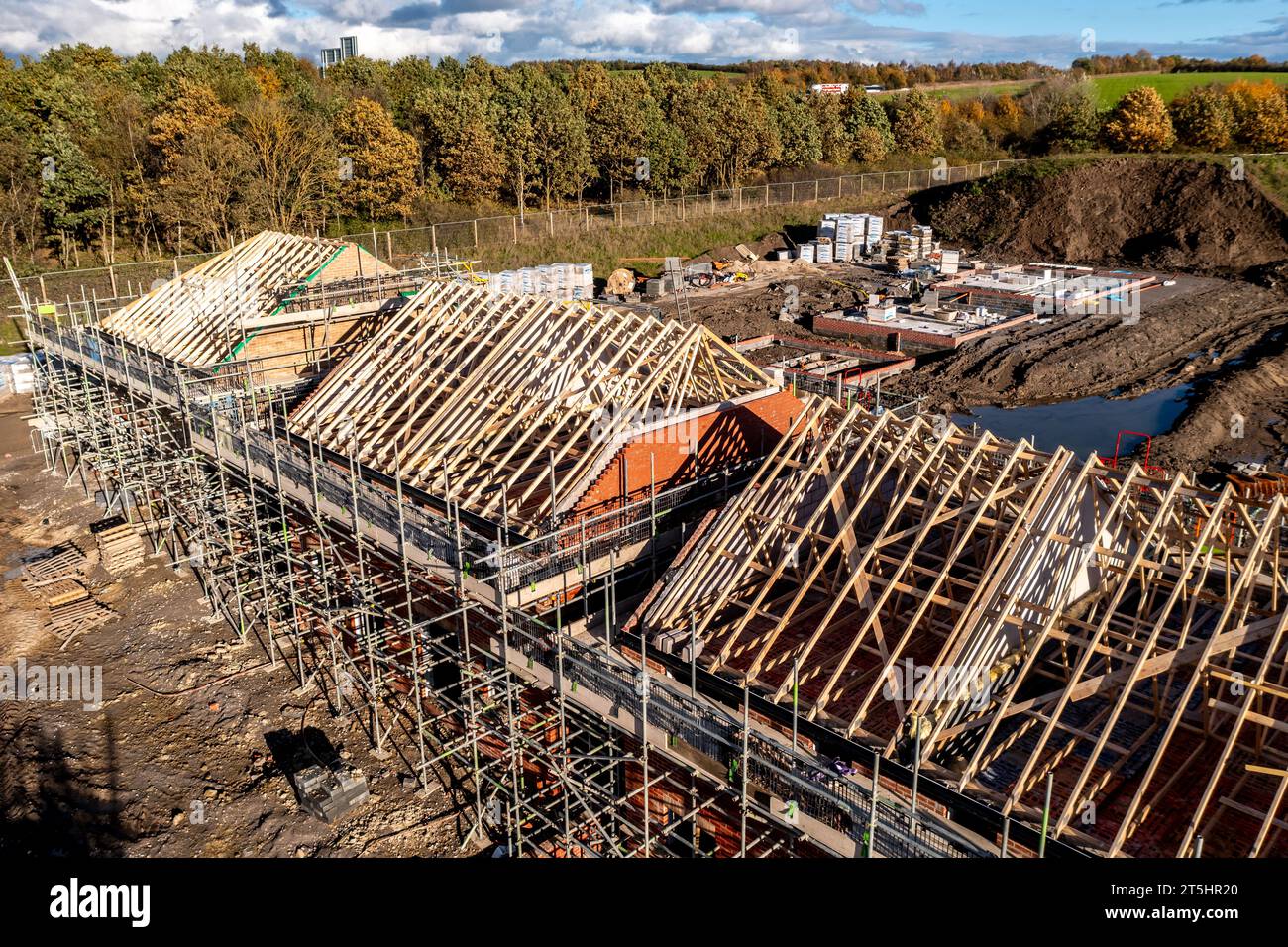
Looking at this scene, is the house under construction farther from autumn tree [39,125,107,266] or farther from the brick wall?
autumn tree [39,125,107,266]

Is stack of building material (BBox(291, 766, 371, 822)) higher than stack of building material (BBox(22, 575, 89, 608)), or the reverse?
stack of building material (BBox(22, 575, 89, 608))

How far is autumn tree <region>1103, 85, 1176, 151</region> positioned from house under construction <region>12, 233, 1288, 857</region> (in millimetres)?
73164

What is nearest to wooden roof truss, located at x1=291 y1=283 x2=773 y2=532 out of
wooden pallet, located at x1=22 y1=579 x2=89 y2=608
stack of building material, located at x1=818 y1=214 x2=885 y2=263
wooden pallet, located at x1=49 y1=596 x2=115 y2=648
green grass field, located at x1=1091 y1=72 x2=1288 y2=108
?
wooden pallet, located at x1=49 y1=596 x2=115 y2=648

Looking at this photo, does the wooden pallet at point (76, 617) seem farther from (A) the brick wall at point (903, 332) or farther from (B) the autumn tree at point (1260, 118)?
(B) the autumn tree at point (1260, 118)

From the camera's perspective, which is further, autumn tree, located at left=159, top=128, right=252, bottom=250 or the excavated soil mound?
the excavated soil mound

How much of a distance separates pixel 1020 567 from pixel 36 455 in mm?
31142

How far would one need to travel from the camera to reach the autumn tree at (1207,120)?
244 ft

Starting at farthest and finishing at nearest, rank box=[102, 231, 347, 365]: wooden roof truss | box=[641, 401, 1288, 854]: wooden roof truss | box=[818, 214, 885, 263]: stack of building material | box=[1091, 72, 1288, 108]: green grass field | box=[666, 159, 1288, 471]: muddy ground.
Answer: box=[1091, 72, 1288, 108]: green grass field < box=[818, 214, 885, 263]: stack of building material < box=[666, 159, 1288, 471]: muddy ground < box=[102, 231, 347, 365]: wooden roof truss < box=[641, 401, 1288, 854]: wooden roof truss

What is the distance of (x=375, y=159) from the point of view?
52.8 m

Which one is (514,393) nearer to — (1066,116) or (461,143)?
(461,143)

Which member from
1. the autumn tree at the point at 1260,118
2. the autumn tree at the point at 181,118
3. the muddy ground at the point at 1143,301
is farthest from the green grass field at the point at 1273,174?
the autumn tree at the point at 181,118

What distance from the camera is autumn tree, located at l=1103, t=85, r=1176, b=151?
2972 inches

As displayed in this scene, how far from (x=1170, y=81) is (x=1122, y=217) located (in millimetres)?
57290

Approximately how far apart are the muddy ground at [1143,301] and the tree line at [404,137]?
39.5ft
